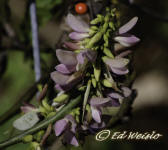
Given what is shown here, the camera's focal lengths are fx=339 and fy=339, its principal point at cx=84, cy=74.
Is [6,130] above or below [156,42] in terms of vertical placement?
above

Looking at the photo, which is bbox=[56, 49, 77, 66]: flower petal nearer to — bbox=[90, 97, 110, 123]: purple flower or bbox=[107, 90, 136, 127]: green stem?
bbox=[90, 97, 110, 123]: purple flower

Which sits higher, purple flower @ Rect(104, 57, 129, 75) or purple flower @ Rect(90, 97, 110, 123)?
purple flower @ Rect(104, 57, 129, 75)

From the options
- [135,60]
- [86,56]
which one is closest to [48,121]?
[86,56]

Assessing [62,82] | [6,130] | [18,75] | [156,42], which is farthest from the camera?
[156,42]

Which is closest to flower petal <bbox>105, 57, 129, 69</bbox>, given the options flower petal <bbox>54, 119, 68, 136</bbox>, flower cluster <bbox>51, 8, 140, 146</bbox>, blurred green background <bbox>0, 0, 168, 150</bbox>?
flower cluster <bbox>51, 8, 140, 146</bbox>

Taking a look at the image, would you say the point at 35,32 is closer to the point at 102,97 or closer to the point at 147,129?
the point at 102,97

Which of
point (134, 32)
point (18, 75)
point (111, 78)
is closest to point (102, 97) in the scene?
point (111, 78)

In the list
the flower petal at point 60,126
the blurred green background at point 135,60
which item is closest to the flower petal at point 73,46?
the flower petal at point 60,126
